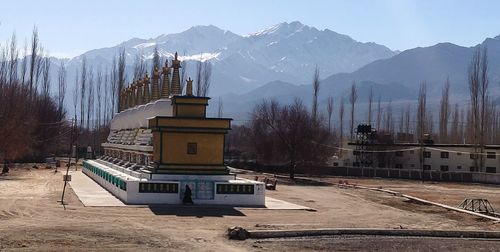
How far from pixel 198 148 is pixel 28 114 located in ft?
141

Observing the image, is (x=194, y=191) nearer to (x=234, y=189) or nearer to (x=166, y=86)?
(x=234, y=189)

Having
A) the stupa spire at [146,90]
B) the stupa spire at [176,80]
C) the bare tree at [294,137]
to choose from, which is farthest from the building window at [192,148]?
the bare tree at [294,137]

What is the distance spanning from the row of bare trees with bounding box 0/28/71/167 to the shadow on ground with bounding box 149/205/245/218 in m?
30.0

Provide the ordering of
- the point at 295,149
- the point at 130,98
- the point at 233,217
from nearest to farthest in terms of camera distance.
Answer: the point at 233,217, the point at 130,98, the point at 295,149

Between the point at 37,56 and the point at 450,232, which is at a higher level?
the point at 37,56

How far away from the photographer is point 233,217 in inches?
972

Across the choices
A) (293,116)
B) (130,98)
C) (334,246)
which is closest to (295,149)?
(293,116)

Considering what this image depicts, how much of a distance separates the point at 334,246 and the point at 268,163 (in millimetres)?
53099

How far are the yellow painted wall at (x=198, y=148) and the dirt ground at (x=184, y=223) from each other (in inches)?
144

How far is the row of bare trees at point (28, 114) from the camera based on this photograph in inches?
2184

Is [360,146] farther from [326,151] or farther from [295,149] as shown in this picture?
[295,149]

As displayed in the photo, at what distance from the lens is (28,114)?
69.1m

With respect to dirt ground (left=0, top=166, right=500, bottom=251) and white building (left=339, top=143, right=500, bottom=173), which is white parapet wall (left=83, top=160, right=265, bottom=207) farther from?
white building (left=339, top=143, right=500, bottom=173)

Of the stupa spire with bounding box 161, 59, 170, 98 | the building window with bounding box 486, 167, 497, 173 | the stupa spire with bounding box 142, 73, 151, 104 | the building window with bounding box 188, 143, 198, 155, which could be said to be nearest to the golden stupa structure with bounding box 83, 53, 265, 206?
the building window with bounding box 188, 143, 198, 155
